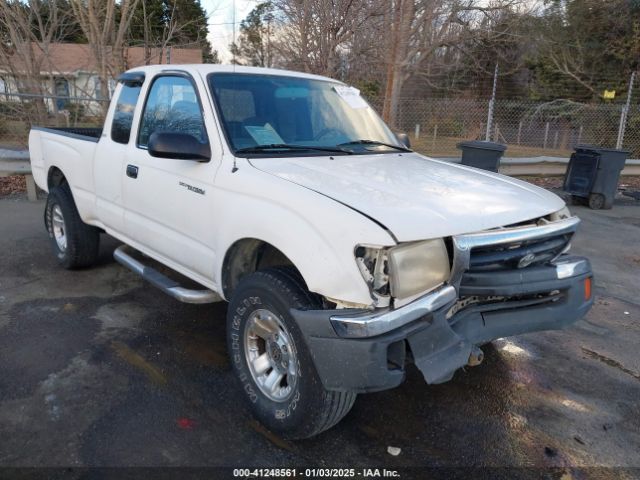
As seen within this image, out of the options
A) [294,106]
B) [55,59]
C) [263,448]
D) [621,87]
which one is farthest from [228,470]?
[621,87]

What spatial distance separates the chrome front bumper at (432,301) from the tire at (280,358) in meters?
0.28

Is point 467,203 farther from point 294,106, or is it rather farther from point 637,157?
point 637,157

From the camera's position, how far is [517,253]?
281cm

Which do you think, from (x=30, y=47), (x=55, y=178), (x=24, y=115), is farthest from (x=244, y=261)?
(x=30, y=47)

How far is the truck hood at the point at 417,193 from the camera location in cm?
251

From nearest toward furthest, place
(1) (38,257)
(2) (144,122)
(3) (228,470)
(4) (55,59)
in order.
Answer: (3) (228,470) → (2) (144,122) → (1) (38,257) → (4) (55,59)

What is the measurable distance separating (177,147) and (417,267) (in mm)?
1667

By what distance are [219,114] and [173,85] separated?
74 cm

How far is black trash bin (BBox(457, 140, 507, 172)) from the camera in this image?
8.74 metres

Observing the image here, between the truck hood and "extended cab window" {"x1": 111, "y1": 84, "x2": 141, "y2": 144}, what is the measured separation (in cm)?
170

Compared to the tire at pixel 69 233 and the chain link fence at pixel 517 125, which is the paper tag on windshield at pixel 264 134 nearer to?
the tire at pixel 69 233

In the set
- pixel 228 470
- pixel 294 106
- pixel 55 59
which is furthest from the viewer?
pixel 55 59

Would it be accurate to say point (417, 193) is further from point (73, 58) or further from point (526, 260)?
point (73, 58)

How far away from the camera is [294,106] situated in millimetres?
3877
